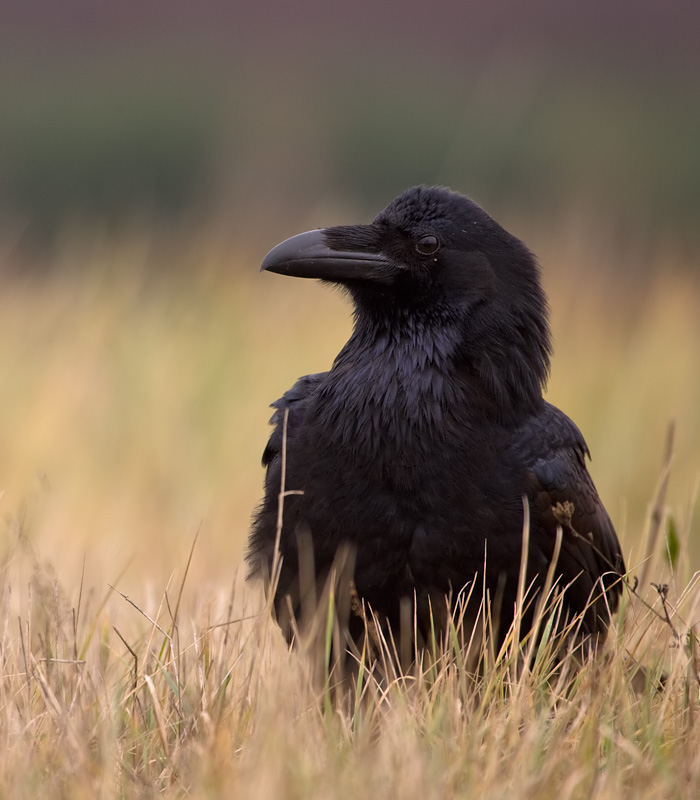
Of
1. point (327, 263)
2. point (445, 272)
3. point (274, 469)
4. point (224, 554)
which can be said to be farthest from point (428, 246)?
point (224, 554)

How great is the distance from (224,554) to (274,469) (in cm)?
196

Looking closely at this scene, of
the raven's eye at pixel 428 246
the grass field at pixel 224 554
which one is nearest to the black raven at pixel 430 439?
the raven's eye at pixel 428 246

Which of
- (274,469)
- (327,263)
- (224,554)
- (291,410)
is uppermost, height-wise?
(327,263)

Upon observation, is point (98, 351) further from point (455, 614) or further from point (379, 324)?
point (455, 614)

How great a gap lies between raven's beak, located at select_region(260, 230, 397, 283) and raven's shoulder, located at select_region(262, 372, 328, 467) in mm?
392

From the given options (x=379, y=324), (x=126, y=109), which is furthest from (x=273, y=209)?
(x=126, y=109)

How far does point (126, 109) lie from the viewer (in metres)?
17.6

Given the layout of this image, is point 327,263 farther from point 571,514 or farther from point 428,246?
point 571,514

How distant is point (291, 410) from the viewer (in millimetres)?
3816

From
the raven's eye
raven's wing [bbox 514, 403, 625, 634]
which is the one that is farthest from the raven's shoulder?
raven's wing [bbox 514, 403, 625, 634]

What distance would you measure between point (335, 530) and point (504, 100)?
3740 mm

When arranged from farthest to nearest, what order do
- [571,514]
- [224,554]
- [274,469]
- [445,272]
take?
1. [224,554]
2. [274,469]
3. [445,272]
4. [571,514]

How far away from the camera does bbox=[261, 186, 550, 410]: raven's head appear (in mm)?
3617

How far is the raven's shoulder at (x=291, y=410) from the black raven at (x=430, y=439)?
0.04 feet
